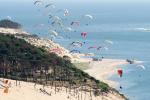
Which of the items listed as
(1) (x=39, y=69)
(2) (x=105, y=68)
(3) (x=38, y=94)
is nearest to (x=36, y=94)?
(3) (x=38, y=94)

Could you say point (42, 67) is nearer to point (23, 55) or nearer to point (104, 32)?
point (23, 55)

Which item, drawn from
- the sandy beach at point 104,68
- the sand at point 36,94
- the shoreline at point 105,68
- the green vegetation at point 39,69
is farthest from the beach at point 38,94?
the sandy beach at point 104,68

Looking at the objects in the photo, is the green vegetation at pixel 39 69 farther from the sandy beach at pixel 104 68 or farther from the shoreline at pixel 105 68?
the sandy beach at pixel 104 68

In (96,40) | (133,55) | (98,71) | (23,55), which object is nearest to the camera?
(23,55)

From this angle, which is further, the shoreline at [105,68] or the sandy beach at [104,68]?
the sandy beach at [104,68]

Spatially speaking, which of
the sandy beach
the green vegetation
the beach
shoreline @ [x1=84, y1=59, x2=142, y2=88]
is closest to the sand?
the beach

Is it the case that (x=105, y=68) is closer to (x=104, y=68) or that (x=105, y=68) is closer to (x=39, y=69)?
(x=104, y=68)

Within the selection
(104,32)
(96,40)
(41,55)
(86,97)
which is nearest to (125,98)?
(86,97)

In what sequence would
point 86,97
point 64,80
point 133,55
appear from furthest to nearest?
point 133,55 → point 64,80 → point 86,97

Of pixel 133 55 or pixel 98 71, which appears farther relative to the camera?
pixel 133 55
